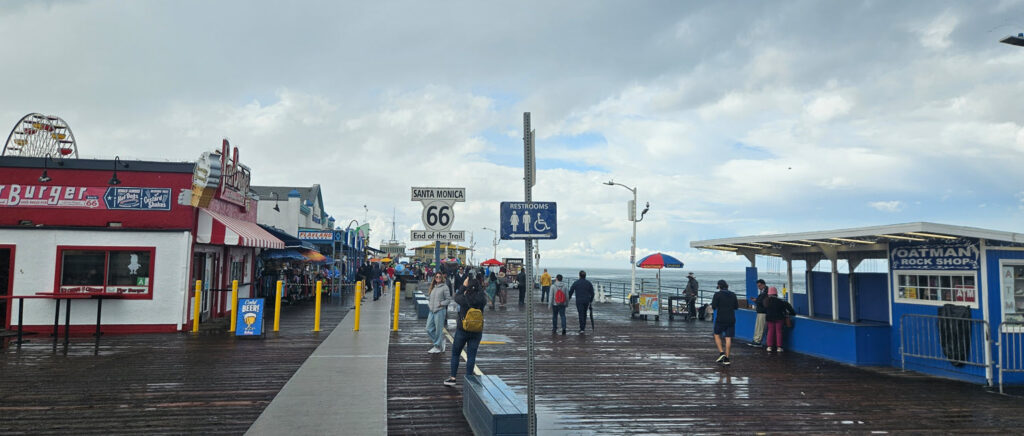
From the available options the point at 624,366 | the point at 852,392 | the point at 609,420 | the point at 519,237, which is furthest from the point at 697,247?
the point at 519,237

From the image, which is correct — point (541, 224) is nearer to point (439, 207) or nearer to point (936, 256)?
point (439, 207)

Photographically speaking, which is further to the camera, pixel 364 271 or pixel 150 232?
pixel 364 271

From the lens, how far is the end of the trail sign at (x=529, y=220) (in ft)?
15.5

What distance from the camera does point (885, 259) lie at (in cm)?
1204

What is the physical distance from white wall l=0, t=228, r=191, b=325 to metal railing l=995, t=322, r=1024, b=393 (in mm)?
16925

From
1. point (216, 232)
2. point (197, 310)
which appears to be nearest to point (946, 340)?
point (197, 310)

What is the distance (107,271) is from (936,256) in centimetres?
1795

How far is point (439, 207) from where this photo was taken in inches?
455

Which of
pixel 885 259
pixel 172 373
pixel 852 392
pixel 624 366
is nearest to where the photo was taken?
pixel 852 392

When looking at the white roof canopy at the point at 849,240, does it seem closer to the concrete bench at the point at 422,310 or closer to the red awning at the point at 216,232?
the concrete bench at the point at 422,310

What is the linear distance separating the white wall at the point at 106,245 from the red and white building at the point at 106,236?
0.02 m

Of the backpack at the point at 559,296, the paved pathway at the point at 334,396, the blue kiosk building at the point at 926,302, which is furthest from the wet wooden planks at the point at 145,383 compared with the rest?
the blue kiosk building at the point at 926,302

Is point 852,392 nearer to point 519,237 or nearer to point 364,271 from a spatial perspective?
point 519,237

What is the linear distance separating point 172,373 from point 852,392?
10419 millimetres
